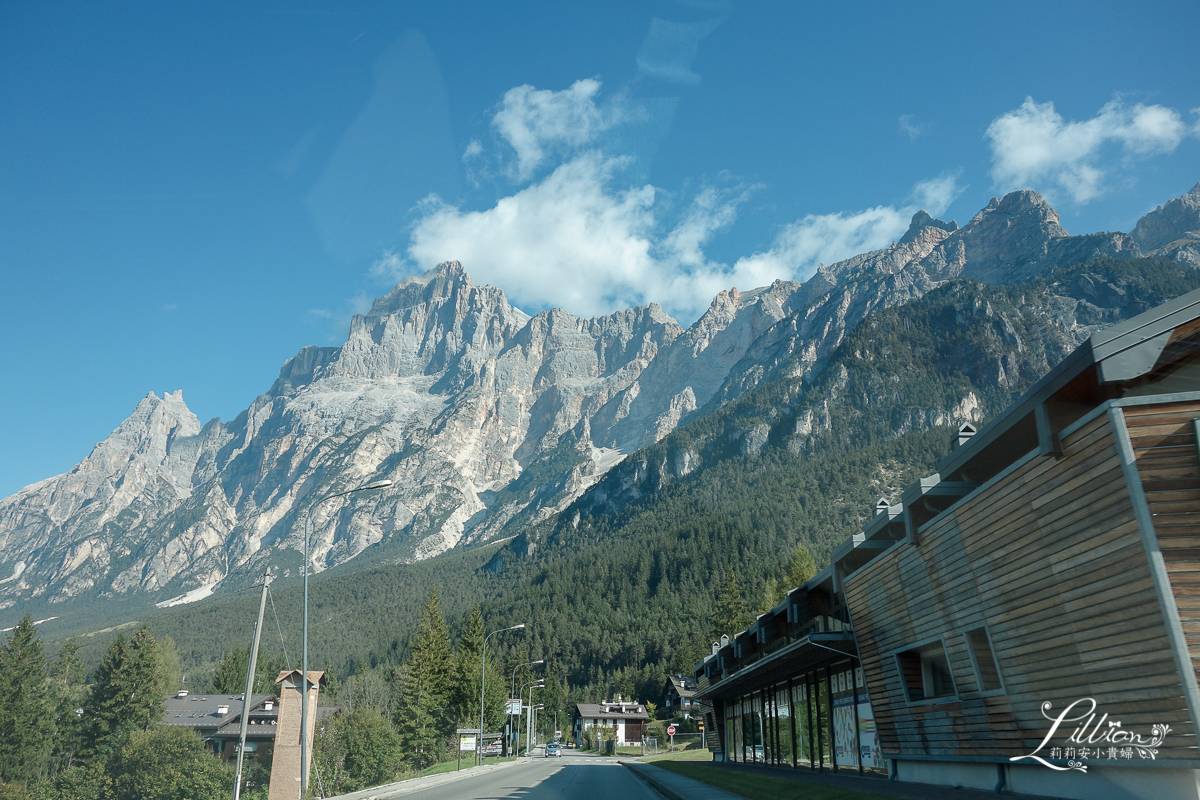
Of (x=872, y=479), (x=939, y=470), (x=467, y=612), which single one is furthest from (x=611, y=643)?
(x=939, y=470)

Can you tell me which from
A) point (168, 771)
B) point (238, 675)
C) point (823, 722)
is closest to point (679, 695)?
point (238, 675)

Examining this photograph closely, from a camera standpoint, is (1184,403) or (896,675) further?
(896,675)

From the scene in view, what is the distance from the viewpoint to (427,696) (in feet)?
229

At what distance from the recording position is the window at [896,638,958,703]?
20.2 metres

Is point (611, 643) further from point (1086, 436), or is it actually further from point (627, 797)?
point (1086, 436)

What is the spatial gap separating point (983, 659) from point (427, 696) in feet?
206

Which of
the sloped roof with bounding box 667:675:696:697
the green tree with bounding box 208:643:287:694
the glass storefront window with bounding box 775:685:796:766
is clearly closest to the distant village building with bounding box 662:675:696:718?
the sloped roof with bounding box 667:675:696:697

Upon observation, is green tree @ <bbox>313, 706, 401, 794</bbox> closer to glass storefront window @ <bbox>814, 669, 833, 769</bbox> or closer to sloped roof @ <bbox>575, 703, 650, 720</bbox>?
glass storefront window @ <bbox>814, 669, 833, 769</bbox>

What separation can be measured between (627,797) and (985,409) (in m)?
173

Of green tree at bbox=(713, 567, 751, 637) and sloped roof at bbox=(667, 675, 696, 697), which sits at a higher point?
green tree at bbox=(713, 567, 751, 637)

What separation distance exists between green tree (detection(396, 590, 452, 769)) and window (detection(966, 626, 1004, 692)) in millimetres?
60658

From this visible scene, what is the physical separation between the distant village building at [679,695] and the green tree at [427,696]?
3770cm

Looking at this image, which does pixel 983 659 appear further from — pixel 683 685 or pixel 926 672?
pixel 683 685

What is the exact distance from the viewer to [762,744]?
40500 mm
